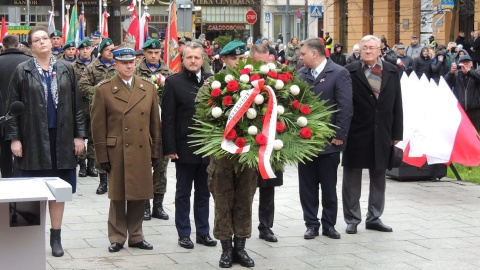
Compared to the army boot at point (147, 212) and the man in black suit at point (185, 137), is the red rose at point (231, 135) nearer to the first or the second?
the man in black suit at point (185, 137)

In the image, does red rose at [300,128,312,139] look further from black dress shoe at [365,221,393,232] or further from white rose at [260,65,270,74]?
black dress shoe at [365,221,393,232]

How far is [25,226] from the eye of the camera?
6602 millimetres

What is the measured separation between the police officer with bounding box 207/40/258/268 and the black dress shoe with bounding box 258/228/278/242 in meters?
1.13

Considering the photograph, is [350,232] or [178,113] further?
[350,232]

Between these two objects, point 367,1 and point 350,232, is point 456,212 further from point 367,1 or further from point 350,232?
point 367,1

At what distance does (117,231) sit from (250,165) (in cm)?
196

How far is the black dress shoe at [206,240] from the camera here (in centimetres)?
968

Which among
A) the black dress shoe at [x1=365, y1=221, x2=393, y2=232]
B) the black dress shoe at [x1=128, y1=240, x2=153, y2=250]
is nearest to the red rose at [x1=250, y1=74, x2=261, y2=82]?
the black dress shoe at [x1=128, y1=240, x2=153, y2=250]

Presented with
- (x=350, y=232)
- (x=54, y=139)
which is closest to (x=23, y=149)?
(x=54, y=139)

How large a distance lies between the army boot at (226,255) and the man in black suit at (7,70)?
306cm

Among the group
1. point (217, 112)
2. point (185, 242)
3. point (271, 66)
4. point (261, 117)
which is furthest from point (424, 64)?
point (217, 112)

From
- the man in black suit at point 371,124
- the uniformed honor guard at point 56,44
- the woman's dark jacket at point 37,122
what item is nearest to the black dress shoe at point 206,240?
the woman's dark jacket at point 37,122

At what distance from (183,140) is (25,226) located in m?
3.20

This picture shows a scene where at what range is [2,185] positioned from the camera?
660 centimetres
